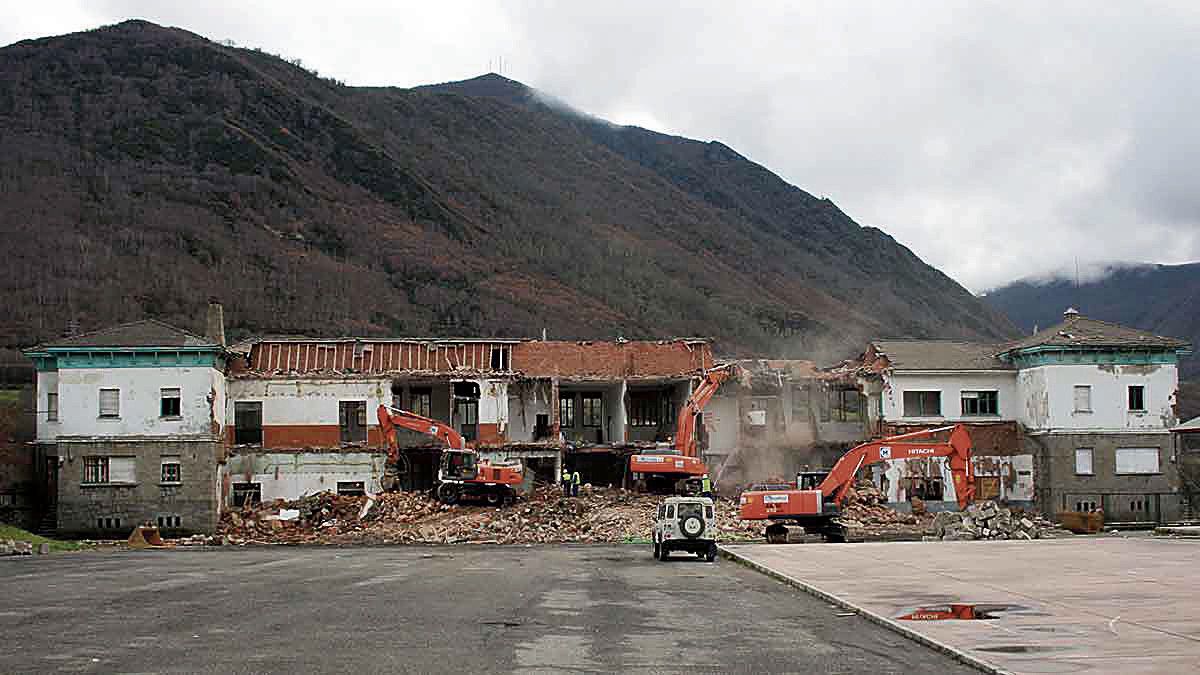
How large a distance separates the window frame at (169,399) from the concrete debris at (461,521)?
5.02m

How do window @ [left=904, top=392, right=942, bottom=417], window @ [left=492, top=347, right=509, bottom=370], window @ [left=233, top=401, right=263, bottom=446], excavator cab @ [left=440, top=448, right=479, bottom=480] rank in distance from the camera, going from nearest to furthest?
excavator cab @ [left=440, top=448, right=479, bottom=480], window @ [left=233, top=401, right=263, bottom=446], window @ [left=492, top=347, right=509, bottom=370], window @ [left=904, top=392, right=942, bottom=417]

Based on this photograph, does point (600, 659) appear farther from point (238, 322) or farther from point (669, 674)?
point (238, 322)

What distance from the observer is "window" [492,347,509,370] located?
6122cm

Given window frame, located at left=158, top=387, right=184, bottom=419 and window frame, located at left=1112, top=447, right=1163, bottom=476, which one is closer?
window frame, located at left=158, top=387, right=184, bottom=419

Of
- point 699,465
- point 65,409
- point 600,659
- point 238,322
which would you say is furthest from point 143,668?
point 238,322

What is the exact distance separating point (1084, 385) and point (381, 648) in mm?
49364

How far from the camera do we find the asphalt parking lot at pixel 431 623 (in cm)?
1527

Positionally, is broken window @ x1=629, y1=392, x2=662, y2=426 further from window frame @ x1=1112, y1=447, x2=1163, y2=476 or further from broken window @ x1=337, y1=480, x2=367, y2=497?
window frame @ x1=1112, y1=447, x2=1163, y2=476

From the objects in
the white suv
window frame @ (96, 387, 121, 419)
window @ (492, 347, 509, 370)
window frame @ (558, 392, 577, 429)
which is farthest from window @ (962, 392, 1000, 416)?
window frame @ (96, 387, 121, 419)

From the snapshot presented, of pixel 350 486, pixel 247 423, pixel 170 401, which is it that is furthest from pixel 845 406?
pixel 170 401

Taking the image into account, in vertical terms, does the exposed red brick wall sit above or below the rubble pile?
above

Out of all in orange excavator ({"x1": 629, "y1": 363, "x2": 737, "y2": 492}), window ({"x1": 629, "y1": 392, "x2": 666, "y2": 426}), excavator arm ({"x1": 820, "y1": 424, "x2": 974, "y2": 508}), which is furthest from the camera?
window ({"x1": 629, "y1": 392, "x2": 666, "y2": 426})

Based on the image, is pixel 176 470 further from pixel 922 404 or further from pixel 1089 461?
pixel 1089 461

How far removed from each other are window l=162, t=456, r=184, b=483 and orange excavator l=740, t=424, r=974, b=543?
83.1 feet
